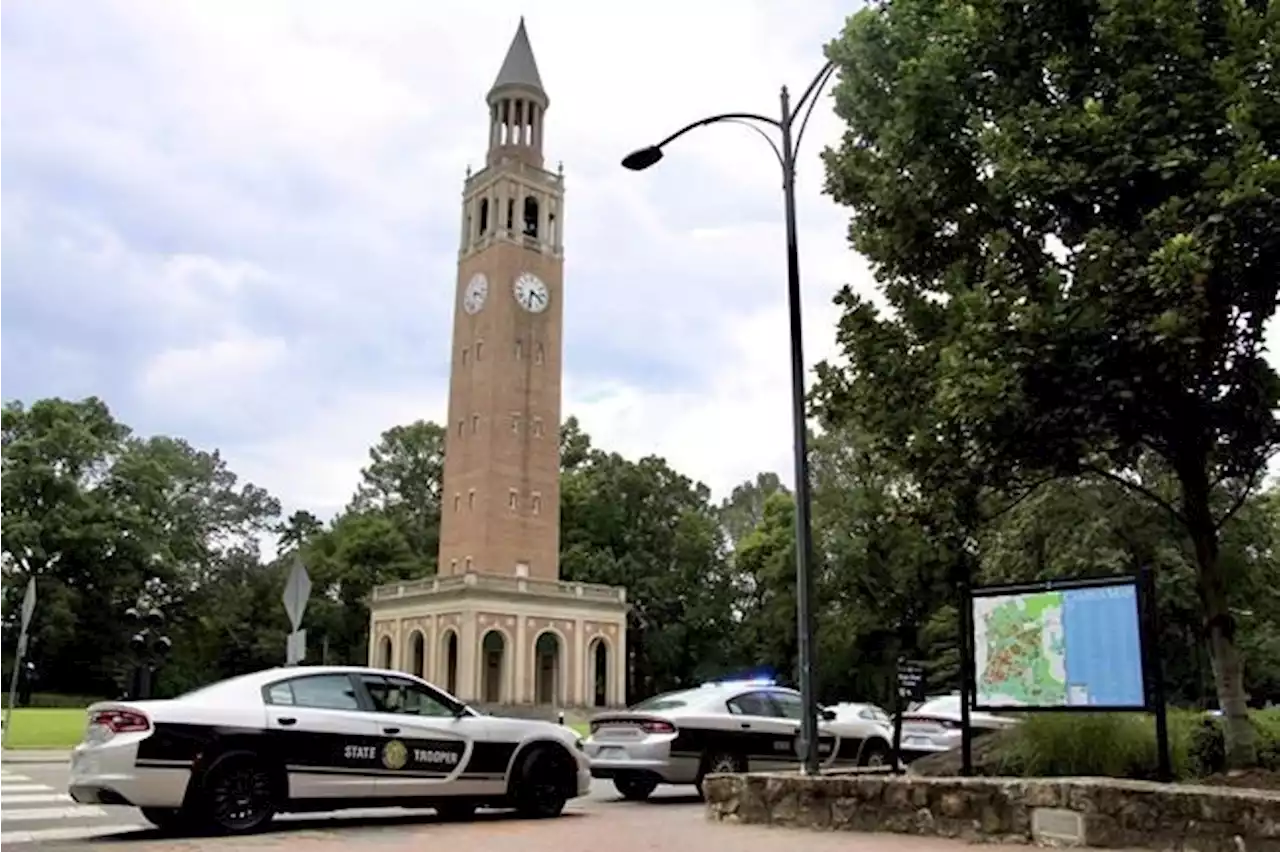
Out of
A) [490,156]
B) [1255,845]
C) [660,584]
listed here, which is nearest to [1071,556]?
[1255,845]

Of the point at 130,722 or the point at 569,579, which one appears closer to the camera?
the point at 130,722

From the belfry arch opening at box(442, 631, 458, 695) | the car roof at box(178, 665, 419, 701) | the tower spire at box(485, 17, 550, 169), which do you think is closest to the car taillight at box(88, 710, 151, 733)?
the car roof at box(178, 665, 419, 701)

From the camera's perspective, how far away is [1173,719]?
1159cm

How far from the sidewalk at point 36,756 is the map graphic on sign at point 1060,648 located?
13894 mm

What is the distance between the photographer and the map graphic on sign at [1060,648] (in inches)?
369

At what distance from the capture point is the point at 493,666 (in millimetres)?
54594

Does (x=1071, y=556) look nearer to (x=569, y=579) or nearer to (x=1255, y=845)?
(x=1255, y=845)

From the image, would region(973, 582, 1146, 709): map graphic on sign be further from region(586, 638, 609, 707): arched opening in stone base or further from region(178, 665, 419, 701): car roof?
region(586, 638, 609, 707): arched opening in stone base

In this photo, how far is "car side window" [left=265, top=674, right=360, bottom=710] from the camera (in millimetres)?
10055

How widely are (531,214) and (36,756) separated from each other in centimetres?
4463

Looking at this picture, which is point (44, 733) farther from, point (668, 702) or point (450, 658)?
point (450, 658)

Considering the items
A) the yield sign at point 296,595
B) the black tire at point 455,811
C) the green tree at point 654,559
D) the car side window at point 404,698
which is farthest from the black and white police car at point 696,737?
the green tree at point 654,559

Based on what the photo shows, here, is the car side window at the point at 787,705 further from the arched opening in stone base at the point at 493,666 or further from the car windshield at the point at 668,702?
the arched opening in stone base at the point at 493,666

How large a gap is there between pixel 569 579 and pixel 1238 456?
178ft
